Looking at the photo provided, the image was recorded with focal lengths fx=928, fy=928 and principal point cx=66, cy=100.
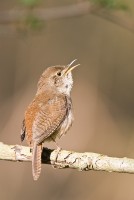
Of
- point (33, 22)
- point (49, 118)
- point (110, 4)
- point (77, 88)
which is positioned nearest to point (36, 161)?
point (49, 118)

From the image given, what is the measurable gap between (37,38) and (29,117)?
17.0 feet

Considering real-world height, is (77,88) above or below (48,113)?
above

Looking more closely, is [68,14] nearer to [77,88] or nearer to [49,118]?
[49,118]

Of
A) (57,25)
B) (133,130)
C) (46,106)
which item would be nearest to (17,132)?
(133,130)

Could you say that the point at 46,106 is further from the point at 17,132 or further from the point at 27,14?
the point at 17,132

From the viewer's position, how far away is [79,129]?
10906 millimetres

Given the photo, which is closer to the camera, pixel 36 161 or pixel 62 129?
pixel 36 161

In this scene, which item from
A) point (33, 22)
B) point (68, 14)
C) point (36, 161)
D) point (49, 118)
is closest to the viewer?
point (36, 161)

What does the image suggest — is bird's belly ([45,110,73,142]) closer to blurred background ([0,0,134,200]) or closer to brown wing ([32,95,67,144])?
brown wing ([32,95,67,144])

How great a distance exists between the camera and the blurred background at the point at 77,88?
10.4 meters

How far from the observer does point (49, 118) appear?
23.4ft

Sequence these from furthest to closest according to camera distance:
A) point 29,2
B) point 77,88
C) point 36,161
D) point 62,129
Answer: point 77,88
point 29,2
point 62,129
point 36,161

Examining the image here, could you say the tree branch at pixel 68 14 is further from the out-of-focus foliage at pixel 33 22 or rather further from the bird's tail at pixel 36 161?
the bird's tail at pixel 36 161

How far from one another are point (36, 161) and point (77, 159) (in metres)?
0.30
